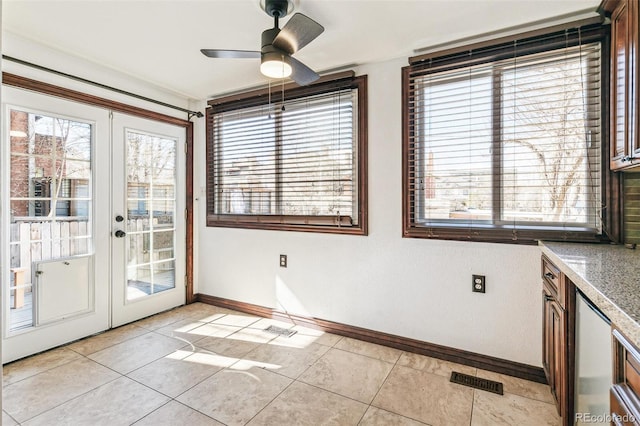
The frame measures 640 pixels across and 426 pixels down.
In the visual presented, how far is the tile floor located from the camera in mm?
1934

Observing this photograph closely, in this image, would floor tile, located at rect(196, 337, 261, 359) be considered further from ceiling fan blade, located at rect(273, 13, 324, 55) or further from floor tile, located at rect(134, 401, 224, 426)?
ceiling fan blade, located at rect(273, 13, 324, 55)

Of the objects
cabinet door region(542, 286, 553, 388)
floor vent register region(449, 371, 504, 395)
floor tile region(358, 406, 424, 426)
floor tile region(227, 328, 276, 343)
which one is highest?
cabinet door region(542, 286, 553, 388)

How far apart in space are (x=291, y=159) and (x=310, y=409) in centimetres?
212

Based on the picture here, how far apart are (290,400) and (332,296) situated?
3.62 feet

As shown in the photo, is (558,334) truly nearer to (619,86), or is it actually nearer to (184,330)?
(619,86)

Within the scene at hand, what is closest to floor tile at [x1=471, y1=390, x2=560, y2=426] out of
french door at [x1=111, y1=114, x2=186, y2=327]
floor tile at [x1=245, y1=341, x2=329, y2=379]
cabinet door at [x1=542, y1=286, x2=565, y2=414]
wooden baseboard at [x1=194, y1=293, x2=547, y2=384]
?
cabinet door at [x1=542, y1=286, x2=565, y2=414]

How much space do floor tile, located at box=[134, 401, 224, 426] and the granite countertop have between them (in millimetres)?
1905

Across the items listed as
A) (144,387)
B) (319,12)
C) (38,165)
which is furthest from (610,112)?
(38,165)

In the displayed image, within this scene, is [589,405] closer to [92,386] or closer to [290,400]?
[290,400]

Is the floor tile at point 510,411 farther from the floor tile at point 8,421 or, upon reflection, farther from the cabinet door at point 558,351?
the floor tile at point 8,421

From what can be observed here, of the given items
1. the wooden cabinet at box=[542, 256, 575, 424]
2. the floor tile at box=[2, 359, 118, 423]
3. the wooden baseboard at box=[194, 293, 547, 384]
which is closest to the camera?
the wooden cabinet at box=[542, 256, 575, 424]

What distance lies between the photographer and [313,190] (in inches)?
123

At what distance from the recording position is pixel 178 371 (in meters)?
2.42

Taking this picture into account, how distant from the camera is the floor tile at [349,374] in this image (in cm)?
219
